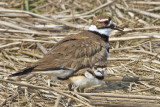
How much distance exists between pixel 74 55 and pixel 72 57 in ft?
0.14

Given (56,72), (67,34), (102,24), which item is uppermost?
(102,24)

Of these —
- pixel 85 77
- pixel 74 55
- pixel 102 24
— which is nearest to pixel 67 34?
pixel 102 24

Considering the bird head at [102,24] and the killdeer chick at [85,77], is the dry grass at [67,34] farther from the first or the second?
→ the bird head at [102,24]

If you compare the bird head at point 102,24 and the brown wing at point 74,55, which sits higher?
the bird head at point 102,24

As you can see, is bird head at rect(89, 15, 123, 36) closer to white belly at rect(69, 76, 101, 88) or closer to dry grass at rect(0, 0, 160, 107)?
dry grass at rect(0, 0, 160, 107)

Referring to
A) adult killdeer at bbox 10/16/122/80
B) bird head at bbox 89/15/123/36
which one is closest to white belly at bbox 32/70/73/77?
adult killdeer at bbox 10/16/122/80

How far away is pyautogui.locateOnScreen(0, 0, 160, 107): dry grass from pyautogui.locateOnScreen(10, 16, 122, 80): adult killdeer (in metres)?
0.23

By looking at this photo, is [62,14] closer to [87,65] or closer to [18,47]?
[18,47]

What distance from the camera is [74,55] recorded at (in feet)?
13.7

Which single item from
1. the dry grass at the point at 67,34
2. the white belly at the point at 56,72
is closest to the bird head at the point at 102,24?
the dry grass at the point at 67,34

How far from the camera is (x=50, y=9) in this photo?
7.46 m

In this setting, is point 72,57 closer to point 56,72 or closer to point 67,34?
point 56,72

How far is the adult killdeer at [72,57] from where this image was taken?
154 inches

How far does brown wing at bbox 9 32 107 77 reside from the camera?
13.0 ft
